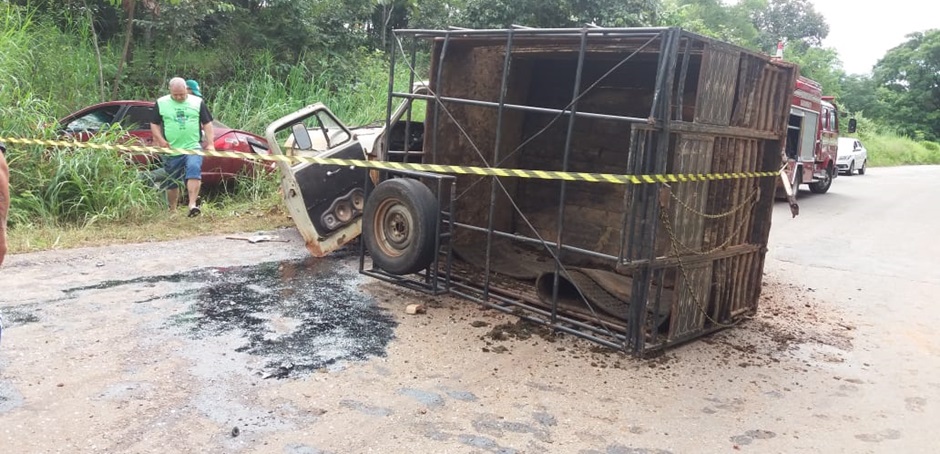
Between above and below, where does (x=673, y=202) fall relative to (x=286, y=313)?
above

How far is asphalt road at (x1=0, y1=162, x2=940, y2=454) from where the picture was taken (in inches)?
139

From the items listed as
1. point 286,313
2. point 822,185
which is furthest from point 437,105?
point 822,185

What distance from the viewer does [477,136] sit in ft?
23.1

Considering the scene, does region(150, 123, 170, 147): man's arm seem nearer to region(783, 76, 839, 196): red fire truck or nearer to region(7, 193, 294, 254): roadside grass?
region(7, 193, 294, 254): roadside grass

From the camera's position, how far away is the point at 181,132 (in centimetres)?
866

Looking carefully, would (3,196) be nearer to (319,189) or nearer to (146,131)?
(319,189)

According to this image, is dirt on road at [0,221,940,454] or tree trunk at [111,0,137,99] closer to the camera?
dirt on road at [0,221,940,454]

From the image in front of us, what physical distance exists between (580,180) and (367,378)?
2.22 metres

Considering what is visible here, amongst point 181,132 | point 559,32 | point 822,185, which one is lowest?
point 822,185

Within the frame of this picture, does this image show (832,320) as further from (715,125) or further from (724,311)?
(715,125)

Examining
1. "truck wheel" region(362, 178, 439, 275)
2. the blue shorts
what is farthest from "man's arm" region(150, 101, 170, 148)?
"truck wheel" region(362, 178, 439, 275)

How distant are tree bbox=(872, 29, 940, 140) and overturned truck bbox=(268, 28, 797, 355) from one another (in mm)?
47045

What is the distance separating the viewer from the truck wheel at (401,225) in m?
5.70

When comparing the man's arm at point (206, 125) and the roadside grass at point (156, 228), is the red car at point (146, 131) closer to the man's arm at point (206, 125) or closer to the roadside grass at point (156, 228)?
the roadside grass at point (156, 228)
